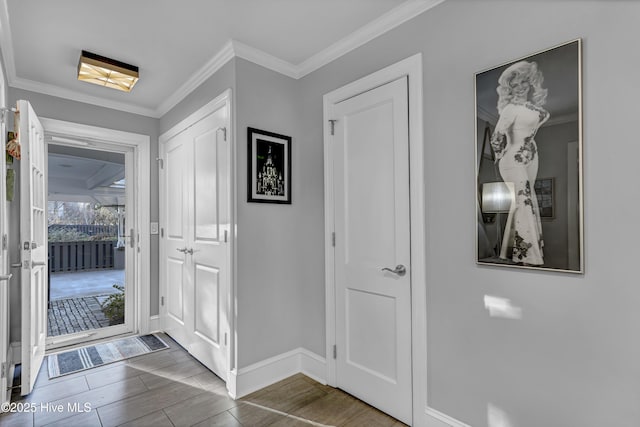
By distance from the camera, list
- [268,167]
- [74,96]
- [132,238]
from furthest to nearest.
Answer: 1. [132,238]
2. [74,96]
3. [268,167]

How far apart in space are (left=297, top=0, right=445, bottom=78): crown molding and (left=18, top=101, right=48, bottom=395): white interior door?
2.01m

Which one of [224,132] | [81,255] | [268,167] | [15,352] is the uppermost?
[224,132]

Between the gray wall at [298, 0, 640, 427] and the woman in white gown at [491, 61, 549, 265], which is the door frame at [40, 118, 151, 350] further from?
the woman in white gown at [491, 61, 549, 265]

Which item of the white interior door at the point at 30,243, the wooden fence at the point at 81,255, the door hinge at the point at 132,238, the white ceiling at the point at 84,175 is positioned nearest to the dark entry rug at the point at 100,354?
the white interior door at the point at 30,243

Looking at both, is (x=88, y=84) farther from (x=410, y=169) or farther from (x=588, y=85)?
(x=588, y=85)

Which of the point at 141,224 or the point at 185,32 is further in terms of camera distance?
the point at 141,224

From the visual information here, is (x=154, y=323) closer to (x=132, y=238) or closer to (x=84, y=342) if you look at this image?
(x=84, y=342)

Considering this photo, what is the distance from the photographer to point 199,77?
9.37ft

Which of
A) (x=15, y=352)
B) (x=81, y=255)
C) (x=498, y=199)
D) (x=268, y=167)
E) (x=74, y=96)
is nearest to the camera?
(x=498, y=199)

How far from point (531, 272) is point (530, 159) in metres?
0.51

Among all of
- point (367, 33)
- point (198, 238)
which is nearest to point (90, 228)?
point (198, 238)

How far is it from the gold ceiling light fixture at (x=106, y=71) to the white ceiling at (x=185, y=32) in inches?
2.4

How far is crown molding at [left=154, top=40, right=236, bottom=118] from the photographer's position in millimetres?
2467

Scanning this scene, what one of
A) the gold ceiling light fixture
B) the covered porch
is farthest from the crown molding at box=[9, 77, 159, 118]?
the covered porch
